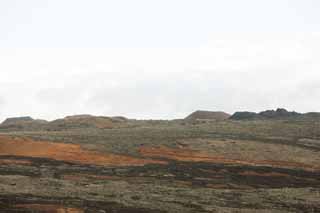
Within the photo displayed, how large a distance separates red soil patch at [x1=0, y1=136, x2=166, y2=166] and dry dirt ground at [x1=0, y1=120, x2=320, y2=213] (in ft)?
0.39

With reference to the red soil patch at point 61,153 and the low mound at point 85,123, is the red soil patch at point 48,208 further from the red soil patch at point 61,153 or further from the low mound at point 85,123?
the low mound at point 85,123

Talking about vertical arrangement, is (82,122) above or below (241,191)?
above

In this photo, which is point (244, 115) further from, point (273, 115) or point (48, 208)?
point (48, 208)

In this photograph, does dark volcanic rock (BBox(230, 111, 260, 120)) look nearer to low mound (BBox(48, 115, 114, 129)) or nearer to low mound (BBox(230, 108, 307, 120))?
low mound (BBox(230, 108, 307, 120))

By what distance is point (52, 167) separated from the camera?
54406mm

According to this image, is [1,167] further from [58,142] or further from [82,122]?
[82,122]

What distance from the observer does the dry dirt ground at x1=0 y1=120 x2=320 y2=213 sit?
37688 millimetres

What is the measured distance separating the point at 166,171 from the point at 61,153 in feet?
49.9

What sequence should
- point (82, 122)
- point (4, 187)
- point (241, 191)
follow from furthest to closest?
point (82, 122), point (241, 191), point (4, 187)

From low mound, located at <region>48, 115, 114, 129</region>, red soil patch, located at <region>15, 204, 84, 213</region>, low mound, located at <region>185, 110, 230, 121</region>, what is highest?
low mound, located at <region>185, 110, 230, 121</region>

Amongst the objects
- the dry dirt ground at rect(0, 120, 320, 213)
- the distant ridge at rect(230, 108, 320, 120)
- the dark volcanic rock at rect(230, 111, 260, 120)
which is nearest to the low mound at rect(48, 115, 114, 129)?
the dry dirt ground at rect(0, 120, 320, 213)

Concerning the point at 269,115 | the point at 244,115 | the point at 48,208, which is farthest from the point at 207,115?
the point at 48,208

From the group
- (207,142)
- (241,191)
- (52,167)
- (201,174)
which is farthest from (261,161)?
(52,167)

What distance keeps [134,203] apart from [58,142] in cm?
3884
